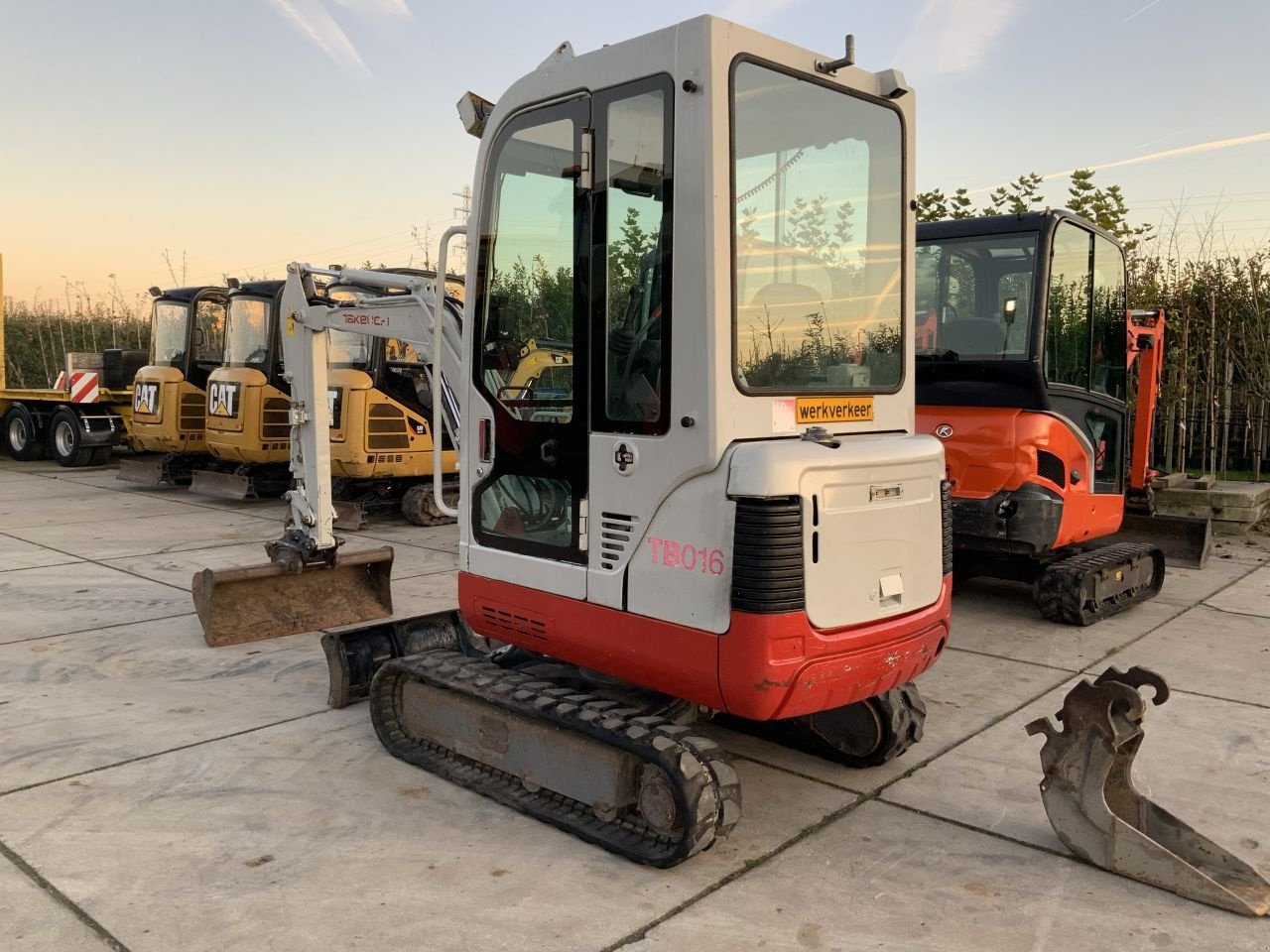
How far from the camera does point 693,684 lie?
11.6ft

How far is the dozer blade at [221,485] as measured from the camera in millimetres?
12102

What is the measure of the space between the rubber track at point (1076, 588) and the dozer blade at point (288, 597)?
4242 millimetres

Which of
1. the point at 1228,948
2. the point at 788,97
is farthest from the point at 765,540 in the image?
the point at 1228,948

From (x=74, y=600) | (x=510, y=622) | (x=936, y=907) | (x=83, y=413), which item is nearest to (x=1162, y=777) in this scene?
(x=936, y=907)

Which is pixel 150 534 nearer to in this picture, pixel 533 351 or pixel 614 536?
pixel 533 351

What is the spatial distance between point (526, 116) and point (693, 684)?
2.19 metres

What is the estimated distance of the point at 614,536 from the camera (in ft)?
12.3

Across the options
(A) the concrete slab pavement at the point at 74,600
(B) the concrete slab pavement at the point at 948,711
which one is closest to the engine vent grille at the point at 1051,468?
(B) the concrete slab pavement at the point at 948,711

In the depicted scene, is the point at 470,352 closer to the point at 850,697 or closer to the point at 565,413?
the point at 565,413

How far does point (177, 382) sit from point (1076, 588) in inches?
420

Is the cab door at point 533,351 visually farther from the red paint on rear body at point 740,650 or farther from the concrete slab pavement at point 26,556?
the concrete slab pavement at point 26,556

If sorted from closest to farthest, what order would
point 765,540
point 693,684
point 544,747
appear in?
1. point 765,540
2. point 693,684
3. point 544,747

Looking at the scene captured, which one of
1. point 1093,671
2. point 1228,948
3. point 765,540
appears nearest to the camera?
point 1228,948

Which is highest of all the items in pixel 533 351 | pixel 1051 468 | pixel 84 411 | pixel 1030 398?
pixel 533 351
